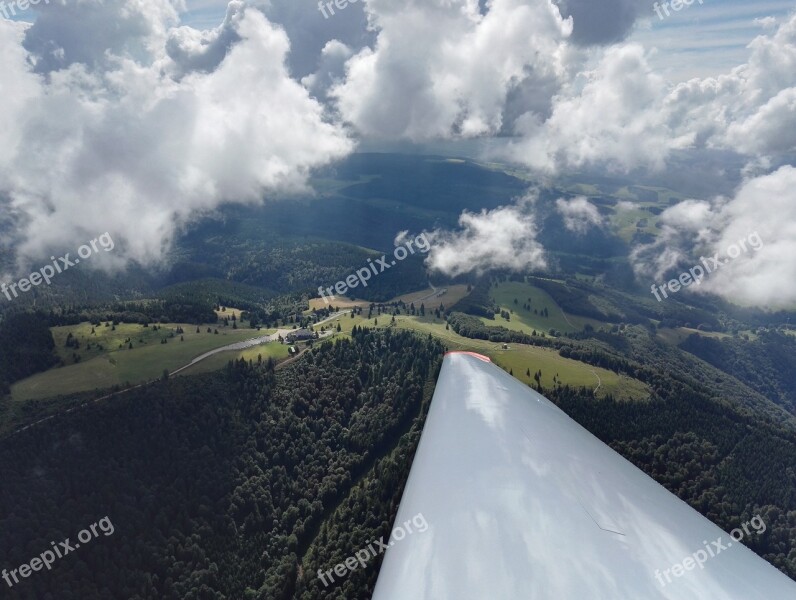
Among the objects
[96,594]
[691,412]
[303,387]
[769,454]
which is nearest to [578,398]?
[691,412]

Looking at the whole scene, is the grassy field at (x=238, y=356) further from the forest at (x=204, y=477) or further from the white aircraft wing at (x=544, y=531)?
the white aircraft wing at (x=544, y=531)

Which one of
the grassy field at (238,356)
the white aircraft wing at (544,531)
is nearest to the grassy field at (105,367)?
the grassy field at (238,356)

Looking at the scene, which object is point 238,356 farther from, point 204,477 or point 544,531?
point 544,531

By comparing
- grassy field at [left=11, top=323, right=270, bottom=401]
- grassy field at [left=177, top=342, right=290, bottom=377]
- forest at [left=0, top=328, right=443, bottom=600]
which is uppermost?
grassy field at [left=11, top=323, right=270, bottom=401]

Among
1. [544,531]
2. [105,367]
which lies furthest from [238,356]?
[544,531]

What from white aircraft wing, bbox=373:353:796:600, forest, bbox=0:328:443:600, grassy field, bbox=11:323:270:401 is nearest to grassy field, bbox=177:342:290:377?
grassy field, bbox=11:323:270:401

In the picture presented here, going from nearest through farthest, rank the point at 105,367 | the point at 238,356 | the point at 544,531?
the point at 544,531 → the point at 105,367 → the point at 238,356

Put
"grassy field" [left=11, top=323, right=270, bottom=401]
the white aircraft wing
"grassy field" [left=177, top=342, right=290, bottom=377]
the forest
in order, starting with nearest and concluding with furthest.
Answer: the white aircraft wing
the forest
"grassy field" [left=11, top=323, right=270, bottom=401]
"grassy field" [left=177, top=342, right=290, bottom=377]

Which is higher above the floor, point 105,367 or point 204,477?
point 105,367

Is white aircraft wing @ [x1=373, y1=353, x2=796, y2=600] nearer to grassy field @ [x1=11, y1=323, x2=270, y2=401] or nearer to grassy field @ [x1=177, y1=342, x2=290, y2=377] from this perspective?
grassy field @ [x1=177, y1=342, x2=290, y2=377]
